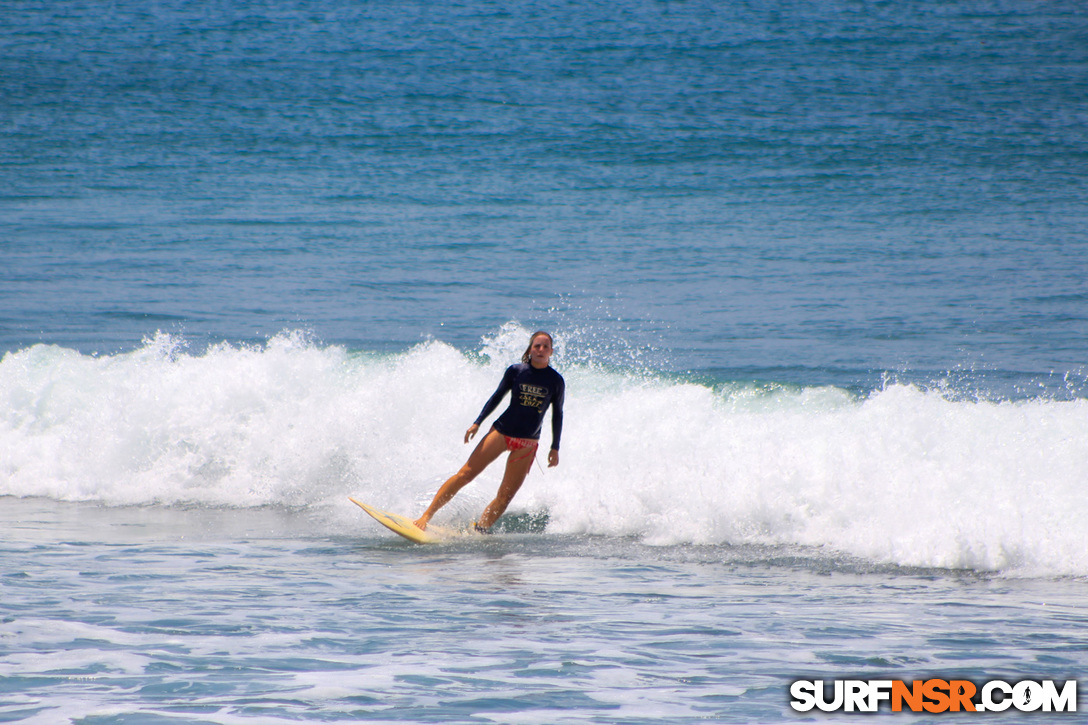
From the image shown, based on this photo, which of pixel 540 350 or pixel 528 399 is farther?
pixel 528 399

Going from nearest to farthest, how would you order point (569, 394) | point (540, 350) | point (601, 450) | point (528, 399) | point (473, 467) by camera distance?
point (540, 350)
point (528, 399)
point (473, 467)
point (601, 450)
point (569, 394)

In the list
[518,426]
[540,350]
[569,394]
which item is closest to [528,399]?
[518,426]

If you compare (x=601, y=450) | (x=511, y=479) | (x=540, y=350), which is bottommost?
(x=511, y=479)

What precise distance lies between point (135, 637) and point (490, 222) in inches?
868

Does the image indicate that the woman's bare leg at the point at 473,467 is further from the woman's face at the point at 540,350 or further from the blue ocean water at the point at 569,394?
the woman's face at the point at 540,350

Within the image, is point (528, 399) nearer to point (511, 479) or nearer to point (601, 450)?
point (511, 479)

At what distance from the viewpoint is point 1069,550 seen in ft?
25.6

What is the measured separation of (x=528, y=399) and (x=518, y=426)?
24 centimetres

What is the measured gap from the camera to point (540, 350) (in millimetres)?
8883

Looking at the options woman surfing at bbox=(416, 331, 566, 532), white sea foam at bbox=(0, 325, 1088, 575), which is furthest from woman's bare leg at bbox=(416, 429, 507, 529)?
white sea foam at bbox=(0, 325, 1088, 575)

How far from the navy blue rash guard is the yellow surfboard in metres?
0.96

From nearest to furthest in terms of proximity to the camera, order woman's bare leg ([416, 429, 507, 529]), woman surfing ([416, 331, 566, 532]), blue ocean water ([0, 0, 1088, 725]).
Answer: blue ocean water ([0, 0, 1088, 725]) < woman surfing ([416, 331, 566, 532]) < woman's bare leg ([416, 429, 507, 529])

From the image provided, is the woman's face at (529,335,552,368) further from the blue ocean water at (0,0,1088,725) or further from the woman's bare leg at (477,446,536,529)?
the blue ocean water at (0,0,1088,725)

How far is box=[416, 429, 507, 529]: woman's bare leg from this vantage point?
29.9 ft
